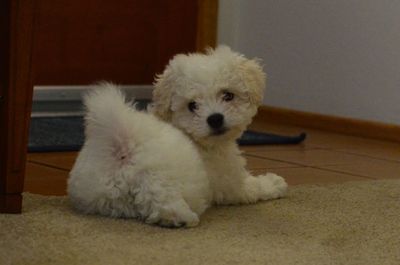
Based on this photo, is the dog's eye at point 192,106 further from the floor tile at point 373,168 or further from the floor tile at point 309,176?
the floor tile at point 373,168

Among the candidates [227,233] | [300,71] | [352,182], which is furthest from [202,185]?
[300,71]

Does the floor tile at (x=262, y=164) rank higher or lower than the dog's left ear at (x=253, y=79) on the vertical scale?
lower

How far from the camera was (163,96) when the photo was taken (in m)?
1.77

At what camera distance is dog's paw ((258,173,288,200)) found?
1893 millimetres

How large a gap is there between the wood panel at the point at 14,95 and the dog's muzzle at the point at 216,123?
0.35 meters

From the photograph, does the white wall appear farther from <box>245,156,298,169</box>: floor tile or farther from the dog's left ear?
the dog's left ear

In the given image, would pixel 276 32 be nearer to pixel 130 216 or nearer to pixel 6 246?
pixel 130 216

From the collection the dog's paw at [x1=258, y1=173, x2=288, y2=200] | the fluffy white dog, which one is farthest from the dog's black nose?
the dog's paw at [x1=258, y1=173, x2=288, y2=200]

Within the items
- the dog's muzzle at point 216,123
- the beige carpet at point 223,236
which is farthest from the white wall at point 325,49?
the dog's muzzle at point 216,123

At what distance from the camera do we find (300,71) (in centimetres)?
362

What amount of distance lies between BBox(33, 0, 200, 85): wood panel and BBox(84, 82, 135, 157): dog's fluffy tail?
5.92ft

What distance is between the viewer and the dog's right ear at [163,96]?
1.76 meters

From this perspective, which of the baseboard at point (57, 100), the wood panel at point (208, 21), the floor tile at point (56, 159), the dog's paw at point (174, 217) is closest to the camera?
the dog's paw at point (174, 217)

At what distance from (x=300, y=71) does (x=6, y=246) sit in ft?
7.85
